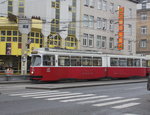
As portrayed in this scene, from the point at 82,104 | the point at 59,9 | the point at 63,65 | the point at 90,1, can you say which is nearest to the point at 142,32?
the point at 90,1

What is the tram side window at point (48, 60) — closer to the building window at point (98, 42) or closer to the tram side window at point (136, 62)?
the tram side window at point (136, 62)

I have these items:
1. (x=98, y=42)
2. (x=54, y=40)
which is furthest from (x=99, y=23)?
(x=54, y=40)

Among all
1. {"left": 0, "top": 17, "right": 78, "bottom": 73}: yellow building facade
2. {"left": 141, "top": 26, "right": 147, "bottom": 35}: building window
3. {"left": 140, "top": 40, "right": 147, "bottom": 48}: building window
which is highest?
{"left": 141, "top": 26, "right": 147, "bottom": 35}: building window

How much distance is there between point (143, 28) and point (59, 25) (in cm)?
3115

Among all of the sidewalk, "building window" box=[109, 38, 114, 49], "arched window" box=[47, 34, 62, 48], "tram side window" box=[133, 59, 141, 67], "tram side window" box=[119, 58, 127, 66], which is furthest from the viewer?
"building window" box=[109, 38, 114, 49]

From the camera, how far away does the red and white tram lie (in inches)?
993

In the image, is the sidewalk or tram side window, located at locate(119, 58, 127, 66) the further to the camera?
tram side window, located at locate(119, 58, 127, 66)

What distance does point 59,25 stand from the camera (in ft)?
125

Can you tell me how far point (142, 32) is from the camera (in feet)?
210

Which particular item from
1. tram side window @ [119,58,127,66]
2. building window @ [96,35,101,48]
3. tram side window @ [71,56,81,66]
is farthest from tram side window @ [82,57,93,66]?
building window @ [96,35,101,48]

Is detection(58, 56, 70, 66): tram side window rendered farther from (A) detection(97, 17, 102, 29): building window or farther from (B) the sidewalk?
(A) detection(97, 17, 102, 29): building window

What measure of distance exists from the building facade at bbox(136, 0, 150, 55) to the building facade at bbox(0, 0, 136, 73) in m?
16.1

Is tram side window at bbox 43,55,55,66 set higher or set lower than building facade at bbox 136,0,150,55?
lower

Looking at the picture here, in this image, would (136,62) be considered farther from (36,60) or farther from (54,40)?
(36,60)
